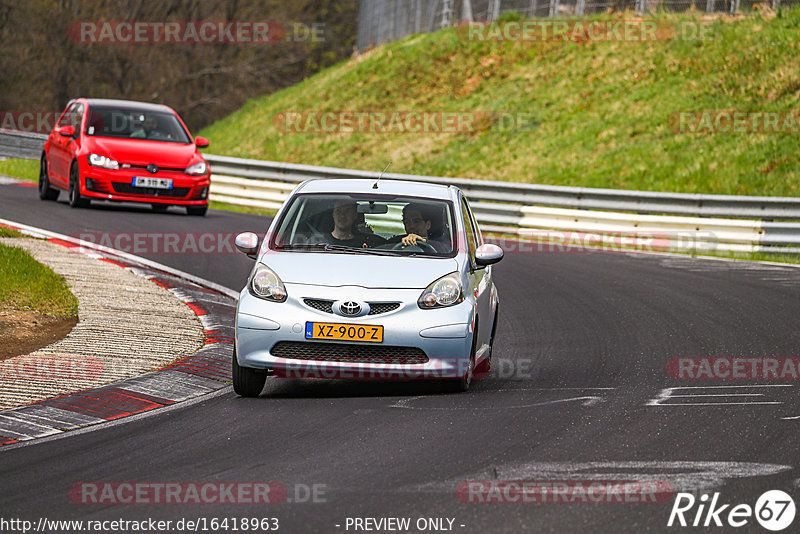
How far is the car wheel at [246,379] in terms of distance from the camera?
8203 millimetres

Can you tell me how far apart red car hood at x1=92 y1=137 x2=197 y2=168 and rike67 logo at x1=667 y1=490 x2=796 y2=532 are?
14952 millimetres

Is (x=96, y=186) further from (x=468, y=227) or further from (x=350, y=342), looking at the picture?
(x=350, y=342)

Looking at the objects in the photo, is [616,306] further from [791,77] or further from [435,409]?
[791,77]

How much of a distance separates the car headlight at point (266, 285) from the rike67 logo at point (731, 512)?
11.3 ft

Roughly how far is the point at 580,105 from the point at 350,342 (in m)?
25.1

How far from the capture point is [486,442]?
6785mm

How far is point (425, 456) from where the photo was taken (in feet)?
21.1

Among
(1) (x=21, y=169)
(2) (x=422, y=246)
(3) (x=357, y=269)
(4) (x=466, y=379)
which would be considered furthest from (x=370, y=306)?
(1) (x=21, y=169)

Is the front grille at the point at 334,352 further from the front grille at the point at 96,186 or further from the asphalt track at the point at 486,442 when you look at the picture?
the front grille at the point at 96,186

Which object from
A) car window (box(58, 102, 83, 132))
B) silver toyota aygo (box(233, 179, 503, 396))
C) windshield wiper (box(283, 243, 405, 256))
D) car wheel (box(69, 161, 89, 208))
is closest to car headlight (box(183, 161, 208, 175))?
car wheel (box(69, 161, 89, 208))

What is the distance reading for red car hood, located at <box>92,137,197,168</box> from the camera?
63.2 feet

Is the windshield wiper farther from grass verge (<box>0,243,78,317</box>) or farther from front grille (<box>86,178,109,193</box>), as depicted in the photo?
front grille (<box>86,178,109,193</box>)

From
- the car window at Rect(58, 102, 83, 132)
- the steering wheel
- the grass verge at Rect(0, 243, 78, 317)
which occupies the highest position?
the car window at Rect(58, 102, 83, 132)

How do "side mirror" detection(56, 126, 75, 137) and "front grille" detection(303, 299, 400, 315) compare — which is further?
"side mirror" detection(56, 126, 75, 137)
